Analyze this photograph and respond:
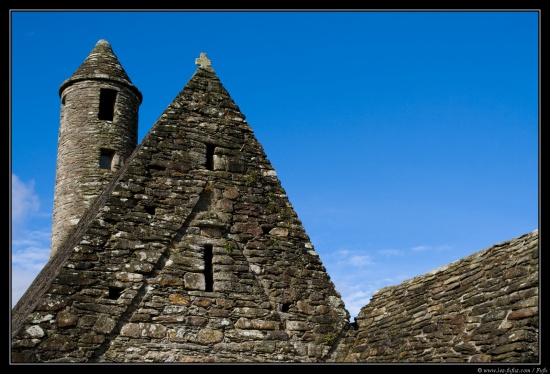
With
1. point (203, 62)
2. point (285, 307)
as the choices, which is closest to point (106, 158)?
point (203, 62)

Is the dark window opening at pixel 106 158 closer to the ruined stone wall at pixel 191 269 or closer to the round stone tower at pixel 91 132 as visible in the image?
the round stone tower at pixel 91 132

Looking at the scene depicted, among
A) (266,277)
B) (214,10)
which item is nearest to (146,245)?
(266,277)

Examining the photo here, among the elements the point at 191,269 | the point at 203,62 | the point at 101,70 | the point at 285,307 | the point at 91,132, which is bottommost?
the point at 285,307

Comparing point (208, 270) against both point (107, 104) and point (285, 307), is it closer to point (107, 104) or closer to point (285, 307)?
point (285, 307)

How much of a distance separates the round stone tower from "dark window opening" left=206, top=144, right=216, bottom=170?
5.81 meters

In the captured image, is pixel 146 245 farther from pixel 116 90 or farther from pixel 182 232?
pixel 116 90

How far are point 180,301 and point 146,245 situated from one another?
2.96 feet

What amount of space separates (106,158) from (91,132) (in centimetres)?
67

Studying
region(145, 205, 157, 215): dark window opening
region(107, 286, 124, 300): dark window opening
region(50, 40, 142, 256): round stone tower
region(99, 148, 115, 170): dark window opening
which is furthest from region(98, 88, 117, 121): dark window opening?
region(107, 286, 124, 300): dark window opening

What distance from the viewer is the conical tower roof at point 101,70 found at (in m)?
18.7

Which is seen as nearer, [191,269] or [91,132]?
[191,269]

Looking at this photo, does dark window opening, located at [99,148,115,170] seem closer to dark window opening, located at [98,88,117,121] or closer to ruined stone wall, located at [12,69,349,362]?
dark window opening, located at [98,88,117,121]

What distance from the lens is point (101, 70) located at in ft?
61.5

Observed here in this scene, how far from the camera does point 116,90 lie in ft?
61.3
